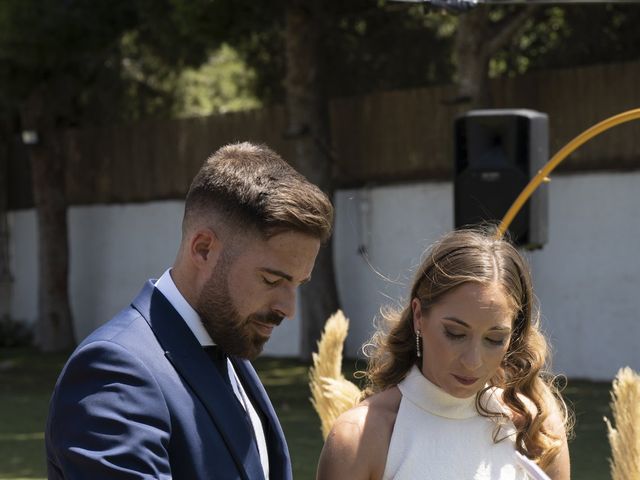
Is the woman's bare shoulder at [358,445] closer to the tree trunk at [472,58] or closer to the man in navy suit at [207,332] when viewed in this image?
the man in navy suit at [207,332]

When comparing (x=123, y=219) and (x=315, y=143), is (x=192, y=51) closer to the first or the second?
(x=315, y=143)

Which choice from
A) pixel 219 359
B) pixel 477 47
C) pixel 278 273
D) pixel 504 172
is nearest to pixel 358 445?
pixel 219 359

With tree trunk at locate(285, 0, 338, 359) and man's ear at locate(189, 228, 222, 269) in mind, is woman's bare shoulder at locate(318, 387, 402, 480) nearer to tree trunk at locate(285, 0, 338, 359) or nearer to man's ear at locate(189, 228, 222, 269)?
man's ear at locate(189, 228, 222, 269)

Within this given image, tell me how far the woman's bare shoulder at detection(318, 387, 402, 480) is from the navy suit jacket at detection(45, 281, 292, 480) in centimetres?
73

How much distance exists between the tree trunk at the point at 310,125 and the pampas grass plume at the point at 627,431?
1277 cm

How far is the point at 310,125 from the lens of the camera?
17.7m

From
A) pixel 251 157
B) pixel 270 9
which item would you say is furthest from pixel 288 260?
pixel 270 9

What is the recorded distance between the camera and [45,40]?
57.5 feet

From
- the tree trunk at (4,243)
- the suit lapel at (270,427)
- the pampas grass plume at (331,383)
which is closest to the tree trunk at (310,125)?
the tree trunk at (4,243)

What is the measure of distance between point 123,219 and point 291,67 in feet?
22.0

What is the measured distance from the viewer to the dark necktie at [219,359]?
2.59 m

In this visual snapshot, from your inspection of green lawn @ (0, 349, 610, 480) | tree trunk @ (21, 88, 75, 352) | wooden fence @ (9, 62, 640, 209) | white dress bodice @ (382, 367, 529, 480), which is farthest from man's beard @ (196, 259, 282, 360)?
tree trunk @ (21, 88, 75, 352)

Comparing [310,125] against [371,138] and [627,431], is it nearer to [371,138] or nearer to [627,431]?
[371,138]

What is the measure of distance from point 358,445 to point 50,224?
19.1 m
